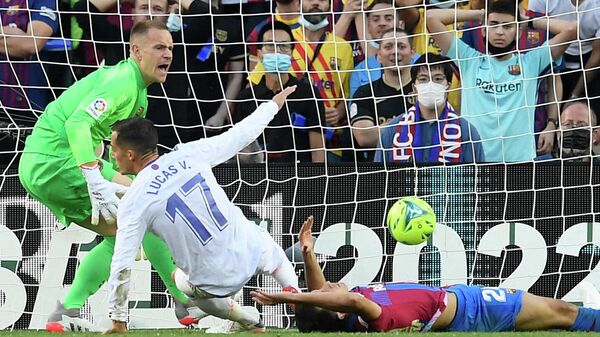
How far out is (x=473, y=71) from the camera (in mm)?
10469

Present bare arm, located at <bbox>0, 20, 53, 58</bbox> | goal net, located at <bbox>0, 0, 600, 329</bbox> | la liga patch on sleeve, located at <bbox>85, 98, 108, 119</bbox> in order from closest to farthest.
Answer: la liga patch on sleeve, located at <bbox>85, 98, 108, 119</bbox>
goal net, located at <bbox>0, 0, 600, 329</bbox>
bare arm, located at <bbox>0, 20, 53, 58</bbox>

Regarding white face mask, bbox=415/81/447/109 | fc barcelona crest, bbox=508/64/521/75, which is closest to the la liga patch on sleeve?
white face mask, bbox=415/81/447/109

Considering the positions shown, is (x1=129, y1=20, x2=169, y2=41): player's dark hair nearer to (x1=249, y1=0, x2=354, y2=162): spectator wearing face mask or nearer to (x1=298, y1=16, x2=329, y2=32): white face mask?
(x1=249, y1=0, x2=354, y2=162): spectator wearing face mask

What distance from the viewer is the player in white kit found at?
24.3 feet

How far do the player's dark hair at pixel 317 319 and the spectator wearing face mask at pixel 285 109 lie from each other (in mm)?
2870

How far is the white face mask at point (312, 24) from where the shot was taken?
35.5 feet

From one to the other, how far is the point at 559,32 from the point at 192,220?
4.33 m

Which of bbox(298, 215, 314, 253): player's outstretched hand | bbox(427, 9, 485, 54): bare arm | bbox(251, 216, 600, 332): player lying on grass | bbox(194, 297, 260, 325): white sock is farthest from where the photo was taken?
bbox(427, 9, 485, 54): bare arm

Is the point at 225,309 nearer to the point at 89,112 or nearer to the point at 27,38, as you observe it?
the point at 89,112

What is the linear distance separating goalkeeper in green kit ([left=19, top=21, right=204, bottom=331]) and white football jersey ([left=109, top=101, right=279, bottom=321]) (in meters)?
0.98

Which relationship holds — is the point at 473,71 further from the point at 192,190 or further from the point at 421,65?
the point at 192,190

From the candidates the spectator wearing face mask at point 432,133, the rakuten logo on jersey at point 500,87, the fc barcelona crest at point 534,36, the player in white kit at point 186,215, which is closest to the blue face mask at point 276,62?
the spectator wearing face mask at point 432,133

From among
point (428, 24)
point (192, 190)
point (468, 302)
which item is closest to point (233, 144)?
point (192, 190)

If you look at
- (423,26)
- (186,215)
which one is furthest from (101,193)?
(423,26)
